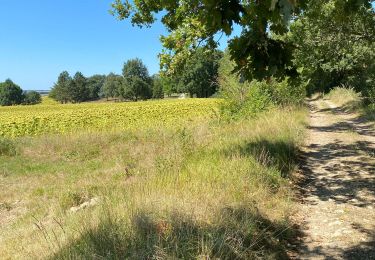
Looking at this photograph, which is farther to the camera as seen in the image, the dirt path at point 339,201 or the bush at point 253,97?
the bush at point 253,97

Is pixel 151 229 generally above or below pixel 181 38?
below

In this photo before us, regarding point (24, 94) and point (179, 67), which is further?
point (24, 94)

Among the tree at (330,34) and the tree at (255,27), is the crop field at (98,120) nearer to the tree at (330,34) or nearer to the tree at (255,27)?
the tree at (330,34)

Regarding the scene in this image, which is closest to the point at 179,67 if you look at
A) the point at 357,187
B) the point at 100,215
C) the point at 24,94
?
the point at 357,187

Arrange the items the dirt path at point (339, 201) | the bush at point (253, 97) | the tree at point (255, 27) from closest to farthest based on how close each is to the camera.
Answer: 1. the tree at point (255, 27)
2. the dirt path at point (339, 201)
3. the bush at point (253, 97)

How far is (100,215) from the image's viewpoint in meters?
4.64

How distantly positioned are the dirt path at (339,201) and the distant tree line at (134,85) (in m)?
41.1

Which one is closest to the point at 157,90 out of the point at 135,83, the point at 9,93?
the point at 135,83

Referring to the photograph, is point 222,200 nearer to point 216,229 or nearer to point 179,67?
point 216,229

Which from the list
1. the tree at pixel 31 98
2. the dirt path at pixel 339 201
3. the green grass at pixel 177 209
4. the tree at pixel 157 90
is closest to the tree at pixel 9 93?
the tree at pixel 31 98

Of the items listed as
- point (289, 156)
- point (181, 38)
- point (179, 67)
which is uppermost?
point (181, 38)

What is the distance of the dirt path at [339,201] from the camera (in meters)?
4.88

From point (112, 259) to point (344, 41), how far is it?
43.0 feet

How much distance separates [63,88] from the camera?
5098 inches
